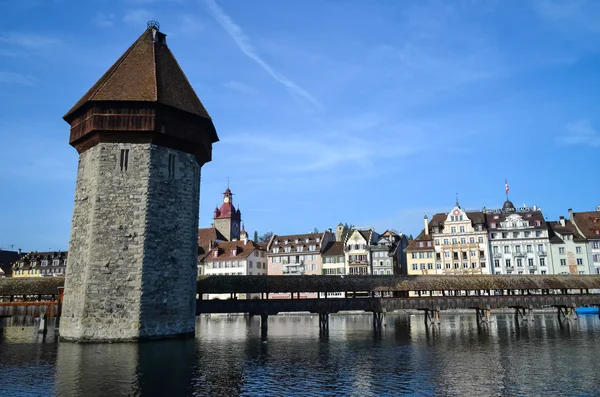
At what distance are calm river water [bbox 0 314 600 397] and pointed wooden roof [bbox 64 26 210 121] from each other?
1236cm

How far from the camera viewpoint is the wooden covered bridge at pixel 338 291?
28755mm

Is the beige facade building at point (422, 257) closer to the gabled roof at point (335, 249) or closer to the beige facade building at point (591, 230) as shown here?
the gabled roof at point (335, 249)

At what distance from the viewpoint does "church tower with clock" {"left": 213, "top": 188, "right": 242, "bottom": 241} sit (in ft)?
264

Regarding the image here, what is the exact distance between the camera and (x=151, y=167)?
76.5 feet

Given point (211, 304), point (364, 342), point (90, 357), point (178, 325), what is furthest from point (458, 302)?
point (90, 357)

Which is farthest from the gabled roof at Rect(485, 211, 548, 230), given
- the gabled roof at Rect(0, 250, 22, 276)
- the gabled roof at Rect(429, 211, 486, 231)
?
the gabled roof at Rect(0, 250, 22, 276)

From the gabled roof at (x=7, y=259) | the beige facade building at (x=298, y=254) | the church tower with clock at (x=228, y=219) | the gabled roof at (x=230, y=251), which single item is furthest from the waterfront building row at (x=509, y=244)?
the gabled roof at (x=7, y=259)

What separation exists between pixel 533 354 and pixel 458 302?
12.9m

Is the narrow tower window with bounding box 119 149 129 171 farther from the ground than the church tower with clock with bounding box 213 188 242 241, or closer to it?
closer to it

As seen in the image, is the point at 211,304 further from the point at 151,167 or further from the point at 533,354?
the point at 533,354

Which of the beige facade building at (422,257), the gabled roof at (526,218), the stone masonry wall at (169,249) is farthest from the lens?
the beige facade building at (422,257)

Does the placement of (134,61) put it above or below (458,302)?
above

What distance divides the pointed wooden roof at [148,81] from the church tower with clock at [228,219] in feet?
180

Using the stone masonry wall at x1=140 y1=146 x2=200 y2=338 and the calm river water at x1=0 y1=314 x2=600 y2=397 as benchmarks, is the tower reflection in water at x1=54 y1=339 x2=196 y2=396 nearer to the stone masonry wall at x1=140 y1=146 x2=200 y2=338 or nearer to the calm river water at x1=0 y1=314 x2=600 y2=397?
the calm river water at x1=0 y1=314 x2=600 y2=397
